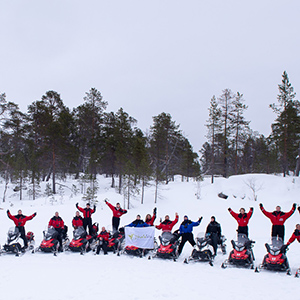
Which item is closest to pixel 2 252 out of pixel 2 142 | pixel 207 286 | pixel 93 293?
pixel 93 293

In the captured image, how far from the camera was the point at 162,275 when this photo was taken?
26.7 ft

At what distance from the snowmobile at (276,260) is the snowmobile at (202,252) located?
64.3 inches

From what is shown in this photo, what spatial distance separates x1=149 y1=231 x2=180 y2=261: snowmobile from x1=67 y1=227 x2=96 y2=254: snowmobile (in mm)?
2988

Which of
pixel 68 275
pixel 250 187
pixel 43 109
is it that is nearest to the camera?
pixel 68 275

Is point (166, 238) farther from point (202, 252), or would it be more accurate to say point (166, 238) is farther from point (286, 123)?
point (286, 123)

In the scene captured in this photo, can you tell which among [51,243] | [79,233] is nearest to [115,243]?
[79,233]

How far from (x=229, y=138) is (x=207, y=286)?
3100cm

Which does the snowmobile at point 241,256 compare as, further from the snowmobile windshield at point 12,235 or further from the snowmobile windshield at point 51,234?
the snowmobile windshield at point 12,235

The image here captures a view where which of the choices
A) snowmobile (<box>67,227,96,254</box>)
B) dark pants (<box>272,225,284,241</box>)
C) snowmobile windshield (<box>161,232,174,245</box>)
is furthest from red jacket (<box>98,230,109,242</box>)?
dark pants (<box>272,225,284,241</box>)

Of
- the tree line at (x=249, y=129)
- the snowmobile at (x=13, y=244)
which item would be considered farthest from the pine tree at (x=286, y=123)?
Answer: the snowmobile at (x=13, y=244)

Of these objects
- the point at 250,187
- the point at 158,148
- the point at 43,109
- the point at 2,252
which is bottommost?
the point at 2,252

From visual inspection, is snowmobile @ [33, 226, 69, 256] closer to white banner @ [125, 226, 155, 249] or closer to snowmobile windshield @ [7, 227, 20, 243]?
snowmobile windshield @ [7, 227, 20, 243]

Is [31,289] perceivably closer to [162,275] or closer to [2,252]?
[162,275]

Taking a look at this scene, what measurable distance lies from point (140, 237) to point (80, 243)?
2.51 metres
